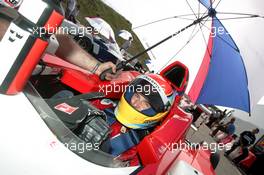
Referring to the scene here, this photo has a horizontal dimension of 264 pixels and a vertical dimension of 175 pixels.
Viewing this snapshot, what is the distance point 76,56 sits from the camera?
3.49m

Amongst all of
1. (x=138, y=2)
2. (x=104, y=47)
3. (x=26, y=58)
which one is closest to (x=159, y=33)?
(x=138, y=2)

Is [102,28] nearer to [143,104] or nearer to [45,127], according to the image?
[143,104]

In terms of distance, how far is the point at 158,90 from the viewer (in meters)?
3.64

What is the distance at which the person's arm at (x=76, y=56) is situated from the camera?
3.34 meters

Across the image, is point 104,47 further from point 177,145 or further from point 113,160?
point 113,160

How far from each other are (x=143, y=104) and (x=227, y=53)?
242cm

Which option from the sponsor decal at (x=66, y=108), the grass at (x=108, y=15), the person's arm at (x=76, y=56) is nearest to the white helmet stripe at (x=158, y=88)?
the person's arm at (x=76, y=56)

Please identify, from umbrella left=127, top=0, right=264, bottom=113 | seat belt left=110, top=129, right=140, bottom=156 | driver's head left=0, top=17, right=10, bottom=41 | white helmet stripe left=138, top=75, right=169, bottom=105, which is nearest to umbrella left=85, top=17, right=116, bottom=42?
umbrella left=127, top=0, right=264, bottom=113

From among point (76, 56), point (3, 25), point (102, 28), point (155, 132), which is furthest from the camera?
point (102, 28)

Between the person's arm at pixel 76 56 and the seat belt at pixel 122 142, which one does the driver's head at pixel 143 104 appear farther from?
the person's arm at pixel 76 56

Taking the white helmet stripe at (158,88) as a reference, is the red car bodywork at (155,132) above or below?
below

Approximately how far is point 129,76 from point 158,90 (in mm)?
631

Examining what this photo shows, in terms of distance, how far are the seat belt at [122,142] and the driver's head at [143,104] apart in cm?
13

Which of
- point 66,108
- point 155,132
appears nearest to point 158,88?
point 155,132
